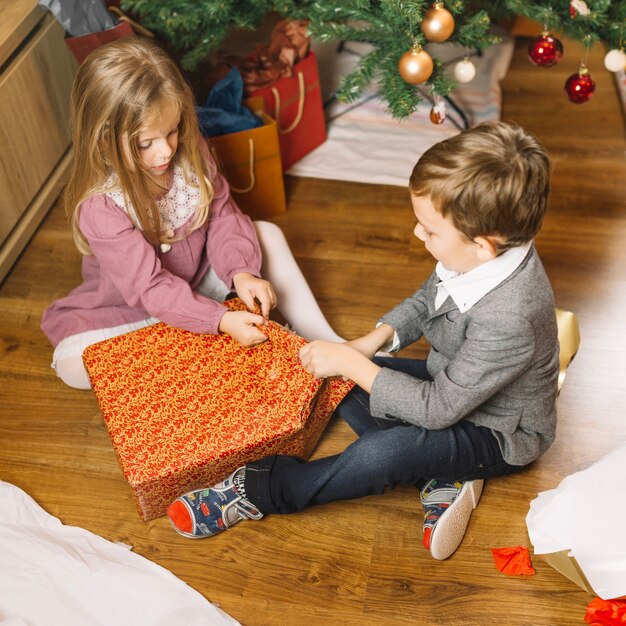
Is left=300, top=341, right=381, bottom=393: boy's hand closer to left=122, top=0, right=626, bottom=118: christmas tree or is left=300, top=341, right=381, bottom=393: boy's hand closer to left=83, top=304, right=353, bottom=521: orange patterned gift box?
left=83, top=304, right=353, bottom=521: orange patterned gift box

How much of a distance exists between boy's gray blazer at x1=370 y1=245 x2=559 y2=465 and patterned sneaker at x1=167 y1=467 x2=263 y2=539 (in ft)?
0.89

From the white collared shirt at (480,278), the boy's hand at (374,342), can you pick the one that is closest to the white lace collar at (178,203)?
the boy's hand at (374,342)

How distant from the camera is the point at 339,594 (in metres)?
1.25

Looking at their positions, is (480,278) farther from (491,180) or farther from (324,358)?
(324,358)

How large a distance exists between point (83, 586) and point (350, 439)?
1.71 ft

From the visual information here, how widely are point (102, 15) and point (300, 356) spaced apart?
2.84ft

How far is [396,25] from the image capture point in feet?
5.19

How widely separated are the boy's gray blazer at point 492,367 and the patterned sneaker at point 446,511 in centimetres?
10

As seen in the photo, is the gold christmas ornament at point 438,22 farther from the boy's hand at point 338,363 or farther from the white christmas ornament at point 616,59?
the boy's hand at point 338,363

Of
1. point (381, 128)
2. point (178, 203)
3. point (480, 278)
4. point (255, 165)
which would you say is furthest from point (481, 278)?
point (381, 128)

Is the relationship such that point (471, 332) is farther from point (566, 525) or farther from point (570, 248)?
point (570, 248)

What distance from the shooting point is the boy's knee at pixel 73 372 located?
150cm

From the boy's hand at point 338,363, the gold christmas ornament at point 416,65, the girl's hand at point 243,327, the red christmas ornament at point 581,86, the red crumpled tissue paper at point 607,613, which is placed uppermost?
the gold christmas ornament at point 416,65

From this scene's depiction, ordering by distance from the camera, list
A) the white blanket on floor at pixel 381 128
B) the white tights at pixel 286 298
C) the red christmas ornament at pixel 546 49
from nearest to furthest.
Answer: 1. the white tights at pixel 286 298
2. the red christmas ornament at pixel 546 49
3. the white blanket on floor at pixel 381 128
